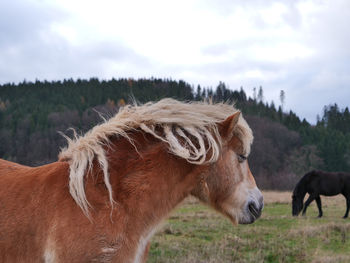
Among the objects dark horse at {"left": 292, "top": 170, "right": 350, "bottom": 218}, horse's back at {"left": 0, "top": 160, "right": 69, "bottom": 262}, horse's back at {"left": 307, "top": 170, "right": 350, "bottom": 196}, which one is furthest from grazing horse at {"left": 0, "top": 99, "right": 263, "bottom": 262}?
horse's back at {"left": 307, "top": 170, "right": 350, "bottom": 196}

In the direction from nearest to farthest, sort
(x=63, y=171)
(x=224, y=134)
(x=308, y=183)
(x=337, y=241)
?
(x=63, y=171)
(x=224, y=134)
(x=337, y=241)
(x=308, y=183)

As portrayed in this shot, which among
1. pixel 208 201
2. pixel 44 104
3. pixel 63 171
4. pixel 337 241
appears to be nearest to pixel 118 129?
pixel 63 171

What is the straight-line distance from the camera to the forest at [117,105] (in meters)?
51.0

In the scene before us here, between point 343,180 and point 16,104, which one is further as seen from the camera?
point 16,104

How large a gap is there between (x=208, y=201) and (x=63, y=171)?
1205 millimetres

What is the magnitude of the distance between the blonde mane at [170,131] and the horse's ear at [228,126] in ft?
0.17

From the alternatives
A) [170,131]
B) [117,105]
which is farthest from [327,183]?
[117,105]

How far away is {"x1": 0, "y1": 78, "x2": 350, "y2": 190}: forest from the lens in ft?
167

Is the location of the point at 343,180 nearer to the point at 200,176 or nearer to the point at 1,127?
the point at 200,176

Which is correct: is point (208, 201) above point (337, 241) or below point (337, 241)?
above

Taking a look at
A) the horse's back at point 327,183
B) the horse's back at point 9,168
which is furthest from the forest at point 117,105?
the horse's back at point 9,168

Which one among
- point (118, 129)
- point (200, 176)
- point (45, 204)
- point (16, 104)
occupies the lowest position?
point (45, 204)

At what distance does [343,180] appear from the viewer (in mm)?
18578

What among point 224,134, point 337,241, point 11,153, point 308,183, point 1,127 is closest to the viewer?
point 224,134
